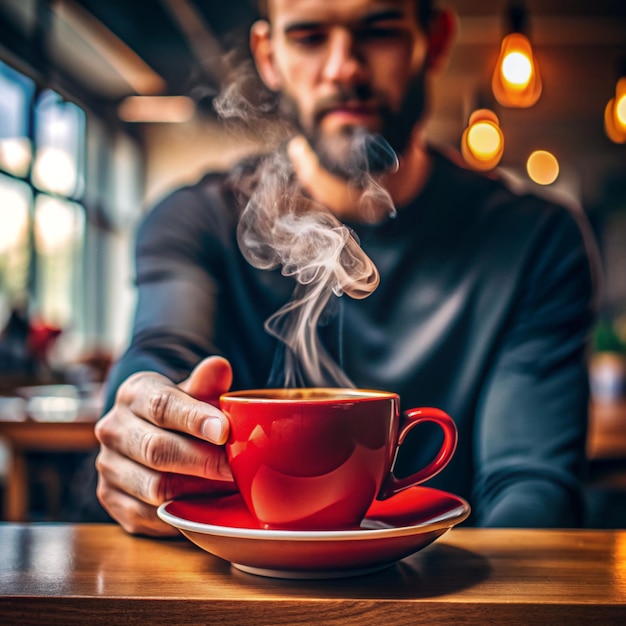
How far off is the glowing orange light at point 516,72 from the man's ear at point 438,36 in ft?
3.61

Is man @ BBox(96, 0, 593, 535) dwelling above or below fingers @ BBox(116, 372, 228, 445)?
above

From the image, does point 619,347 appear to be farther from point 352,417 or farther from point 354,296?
point 352,417

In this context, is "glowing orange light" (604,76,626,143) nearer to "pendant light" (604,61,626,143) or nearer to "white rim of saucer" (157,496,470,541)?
"pendant light" (604,61,626,143)

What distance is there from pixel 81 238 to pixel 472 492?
272 inches

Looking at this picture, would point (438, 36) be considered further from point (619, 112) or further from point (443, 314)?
point (619, 112)

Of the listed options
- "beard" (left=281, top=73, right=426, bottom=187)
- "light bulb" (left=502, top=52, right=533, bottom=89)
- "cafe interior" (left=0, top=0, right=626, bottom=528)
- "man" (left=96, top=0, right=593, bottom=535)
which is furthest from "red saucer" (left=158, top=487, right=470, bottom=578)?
"light bulb" (left=502, top=52, right=533, bottom=89)

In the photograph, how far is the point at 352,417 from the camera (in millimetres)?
525

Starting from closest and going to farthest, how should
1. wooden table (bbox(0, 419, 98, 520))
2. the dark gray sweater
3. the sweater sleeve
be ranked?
the sweater sleeve, the dark gray sweater, wooden table (bbox(0, 419, 98, 520))

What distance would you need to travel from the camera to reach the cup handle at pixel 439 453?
58 cm

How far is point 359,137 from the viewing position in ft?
4.77

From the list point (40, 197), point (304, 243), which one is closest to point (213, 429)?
point (304, 243)

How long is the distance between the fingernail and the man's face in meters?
0.96

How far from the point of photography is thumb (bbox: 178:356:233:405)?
2.14ft

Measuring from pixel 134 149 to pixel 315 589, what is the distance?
889cm
